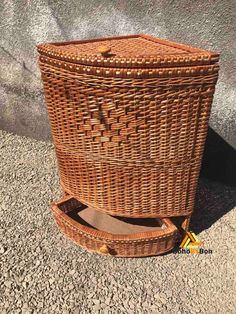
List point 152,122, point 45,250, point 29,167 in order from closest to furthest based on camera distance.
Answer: point 152,122 → point 45,250 → point 29,167

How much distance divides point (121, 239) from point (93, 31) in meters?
1.49

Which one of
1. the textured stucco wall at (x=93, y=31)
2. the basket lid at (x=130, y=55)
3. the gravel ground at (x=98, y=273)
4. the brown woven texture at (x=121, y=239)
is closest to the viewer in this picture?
the basket lid at (x=130, y=55)

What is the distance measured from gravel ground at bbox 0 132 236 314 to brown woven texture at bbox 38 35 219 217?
0.28 metres

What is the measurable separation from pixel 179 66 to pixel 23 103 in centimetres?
184

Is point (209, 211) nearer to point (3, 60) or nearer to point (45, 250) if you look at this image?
point (45, 250)

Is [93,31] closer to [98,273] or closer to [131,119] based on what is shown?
[131,119]

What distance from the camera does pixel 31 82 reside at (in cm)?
278

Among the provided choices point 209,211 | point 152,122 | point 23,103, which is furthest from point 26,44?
point 209,211

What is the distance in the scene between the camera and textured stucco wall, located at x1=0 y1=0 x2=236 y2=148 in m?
2.12

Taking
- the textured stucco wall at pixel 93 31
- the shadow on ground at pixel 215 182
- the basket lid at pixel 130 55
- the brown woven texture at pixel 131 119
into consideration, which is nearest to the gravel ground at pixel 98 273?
the shadow on ground at pixel 215 182

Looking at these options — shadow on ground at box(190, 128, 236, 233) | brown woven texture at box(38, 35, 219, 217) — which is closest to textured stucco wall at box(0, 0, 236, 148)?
shadow on ground at box(190, 128, 236, 233)

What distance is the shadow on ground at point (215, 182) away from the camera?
2.22 metres

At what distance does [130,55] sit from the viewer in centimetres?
145

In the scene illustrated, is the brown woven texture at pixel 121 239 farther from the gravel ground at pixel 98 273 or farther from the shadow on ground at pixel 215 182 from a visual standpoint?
the shadow on ground at pixel 215 182
